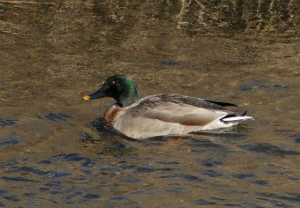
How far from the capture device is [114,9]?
15.9 meters

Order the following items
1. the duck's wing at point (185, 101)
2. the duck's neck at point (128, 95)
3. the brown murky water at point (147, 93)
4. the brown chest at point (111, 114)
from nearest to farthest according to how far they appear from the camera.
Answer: the brown murky water at point (147, 93) → the duck's wing at point (185, 101) → the brown chest at point (111, 114) → the duck's neck at point (128, 95)

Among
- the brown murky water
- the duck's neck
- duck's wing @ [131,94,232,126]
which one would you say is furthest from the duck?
the duck's neck

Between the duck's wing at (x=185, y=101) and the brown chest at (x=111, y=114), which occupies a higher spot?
the duck's wing at (x=185, y=101)

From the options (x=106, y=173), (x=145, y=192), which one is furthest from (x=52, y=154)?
(x=145, y=192)

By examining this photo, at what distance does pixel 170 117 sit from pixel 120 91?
956 millimetres

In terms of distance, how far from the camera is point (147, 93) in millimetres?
11984

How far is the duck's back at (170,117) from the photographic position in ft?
33.8

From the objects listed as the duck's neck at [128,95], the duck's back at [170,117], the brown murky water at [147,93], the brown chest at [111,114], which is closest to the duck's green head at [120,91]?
the duck's neck at [128,95]

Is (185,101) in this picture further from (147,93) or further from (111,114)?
(147,93)

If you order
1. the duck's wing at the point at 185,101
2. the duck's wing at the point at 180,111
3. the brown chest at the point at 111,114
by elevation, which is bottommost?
the brown chest at the point at 111,114

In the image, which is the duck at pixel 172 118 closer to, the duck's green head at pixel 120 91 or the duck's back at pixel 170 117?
the duck's back at pixel 170 117

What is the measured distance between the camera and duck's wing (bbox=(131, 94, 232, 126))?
34.0 ft

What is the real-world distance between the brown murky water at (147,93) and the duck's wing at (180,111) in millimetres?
248

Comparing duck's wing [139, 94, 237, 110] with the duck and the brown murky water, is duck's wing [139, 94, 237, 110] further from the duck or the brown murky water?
the brown murky water
